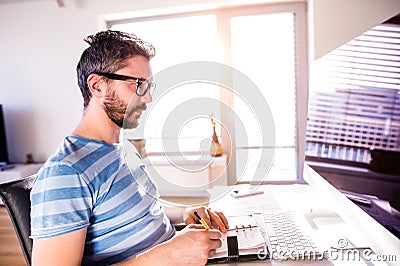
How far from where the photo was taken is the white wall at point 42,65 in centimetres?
329

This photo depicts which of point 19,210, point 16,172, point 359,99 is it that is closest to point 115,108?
point 19,210

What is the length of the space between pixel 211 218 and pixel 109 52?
0.55 metres

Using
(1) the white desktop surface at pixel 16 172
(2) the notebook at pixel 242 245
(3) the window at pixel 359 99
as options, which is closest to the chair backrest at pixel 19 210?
(2) the notebook at pixel 242 245

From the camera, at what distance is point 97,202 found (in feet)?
2.43

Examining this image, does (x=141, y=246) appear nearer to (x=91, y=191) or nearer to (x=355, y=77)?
(x=91, y=191)

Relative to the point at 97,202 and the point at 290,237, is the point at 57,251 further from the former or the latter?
the point at 290,237

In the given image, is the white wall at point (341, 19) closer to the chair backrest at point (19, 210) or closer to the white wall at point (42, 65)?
the white wall at point (42, 65)

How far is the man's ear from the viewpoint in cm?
84

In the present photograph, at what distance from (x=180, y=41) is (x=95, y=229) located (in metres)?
2.59

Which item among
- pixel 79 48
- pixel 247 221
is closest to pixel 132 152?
pixel 247 221

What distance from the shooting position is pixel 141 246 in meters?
0.82

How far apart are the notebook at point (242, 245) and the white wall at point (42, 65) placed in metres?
2.71

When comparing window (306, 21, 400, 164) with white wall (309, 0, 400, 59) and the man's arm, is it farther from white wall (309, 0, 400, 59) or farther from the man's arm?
white wall (309, 0, 400, 59)

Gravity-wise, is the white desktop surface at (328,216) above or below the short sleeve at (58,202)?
below
